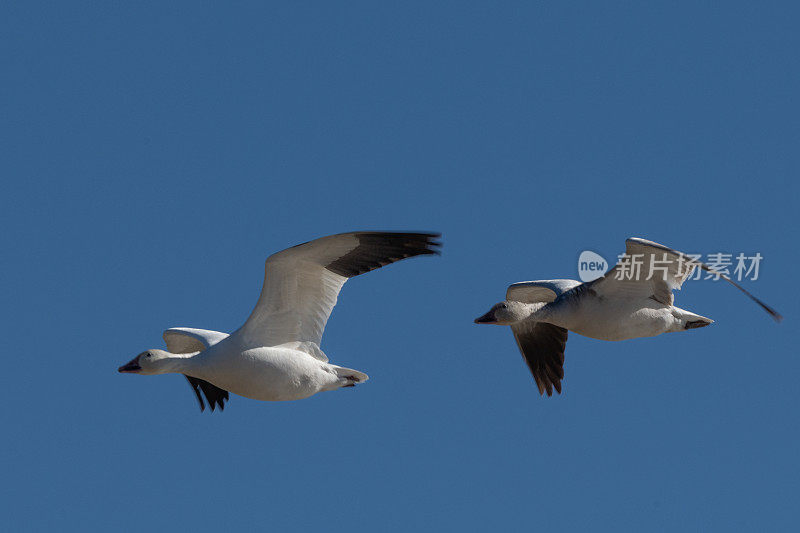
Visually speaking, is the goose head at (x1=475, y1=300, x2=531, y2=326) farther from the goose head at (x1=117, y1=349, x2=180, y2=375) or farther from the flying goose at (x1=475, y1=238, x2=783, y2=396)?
the goose head at (x1=117, y1=349, x2=180, y2=375)

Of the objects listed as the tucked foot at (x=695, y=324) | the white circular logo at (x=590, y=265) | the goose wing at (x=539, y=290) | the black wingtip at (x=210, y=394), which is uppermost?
the white circular logo at (x=590, y=265)

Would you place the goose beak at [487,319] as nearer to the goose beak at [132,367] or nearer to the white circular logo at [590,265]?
the white circular logo at [590,265]

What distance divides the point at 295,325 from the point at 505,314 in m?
3.74

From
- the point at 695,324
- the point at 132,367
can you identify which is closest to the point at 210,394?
the point at 132,367

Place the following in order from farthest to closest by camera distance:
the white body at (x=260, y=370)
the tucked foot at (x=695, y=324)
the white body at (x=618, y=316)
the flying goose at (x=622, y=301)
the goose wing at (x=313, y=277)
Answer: the tucked foot at (x=695, y=324)
the white body at (x=618, y=316)
the flying goose at (x=622, y=301)
the white body at (x=260, y=370)
the goose wing at (x=313, y=277)

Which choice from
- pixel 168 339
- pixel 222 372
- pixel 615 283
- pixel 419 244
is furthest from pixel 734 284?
pixel 168 339

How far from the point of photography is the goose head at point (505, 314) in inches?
606

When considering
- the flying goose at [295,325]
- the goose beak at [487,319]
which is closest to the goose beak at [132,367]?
the flying goose at [295,325]

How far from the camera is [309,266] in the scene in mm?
12234

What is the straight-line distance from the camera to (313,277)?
487 inches

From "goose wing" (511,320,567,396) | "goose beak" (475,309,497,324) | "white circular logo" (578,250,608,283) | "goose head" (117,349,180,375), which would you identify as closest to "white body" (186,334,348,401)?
"goose head" (117,349,180,375)

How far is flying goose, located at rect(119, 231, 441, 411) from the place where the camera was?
12.1 metres

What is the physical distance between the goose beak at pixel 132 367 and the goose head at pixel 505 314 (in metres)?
4.61

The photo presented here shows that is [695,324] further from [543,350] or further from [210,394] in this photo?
[210,394]
